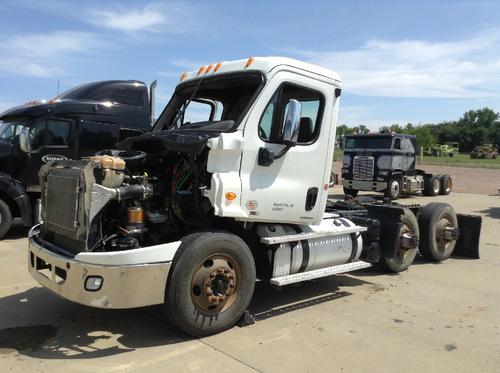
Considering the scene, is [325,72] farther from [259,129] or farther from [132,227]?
[132,227]

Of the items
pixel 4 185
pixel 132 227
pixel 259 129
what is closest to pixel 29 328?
pixel 132 227

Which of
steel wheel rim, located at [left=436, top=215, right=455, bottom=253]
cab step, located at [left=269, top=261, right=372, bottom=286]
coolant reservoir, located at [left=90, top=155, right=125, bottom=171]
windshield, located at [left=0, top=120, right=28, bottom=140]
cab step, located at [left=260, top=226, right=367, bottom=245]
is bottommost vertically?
cab step, located at [left=269, top=261, right=372, bottom=286]

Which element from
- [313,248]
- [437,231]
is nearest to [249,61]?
[313,248]

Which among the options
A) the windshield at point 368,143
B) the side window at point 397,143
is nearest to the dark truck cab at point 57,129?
the windshield at point 368,143

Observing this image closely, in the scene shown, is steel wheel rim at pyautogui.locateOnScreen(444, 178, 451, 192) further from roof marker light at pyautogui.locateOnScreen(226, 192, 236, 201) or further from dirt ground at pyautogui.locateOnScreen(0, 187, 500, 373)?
roof marker light at pyautogui.locateOnScreen(226, 192, 236, 201)

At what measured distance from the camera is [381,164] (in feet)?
63.4

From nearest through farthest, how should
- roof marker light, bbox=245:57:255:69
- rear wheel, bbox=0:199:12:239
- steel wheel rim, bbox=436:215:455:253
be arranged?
1. roof marker light, bbox=245:57:255:69
2. steel wheel rim, bbox=436:215:455:253
3. rear wheel, bbox=0:199:12:239

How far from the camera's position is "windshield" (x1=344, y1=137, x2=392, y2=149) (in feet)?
64.1

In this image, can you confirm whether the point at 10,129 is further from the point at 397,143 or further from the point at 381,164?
the point at 397,143

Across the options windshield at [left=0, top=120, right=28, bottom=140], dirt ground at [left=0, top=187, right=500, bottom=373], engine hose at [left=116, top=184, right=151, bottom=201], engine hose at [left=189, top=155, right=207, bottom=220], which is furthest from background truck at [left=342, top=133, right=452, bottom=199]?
engine hose at [left=116, top=184, right=151, bottom=201]

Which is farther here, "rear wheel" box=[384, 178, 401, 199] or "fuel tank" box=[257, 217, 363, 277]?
"rear wheel" box=[384, 178, 401, 199]

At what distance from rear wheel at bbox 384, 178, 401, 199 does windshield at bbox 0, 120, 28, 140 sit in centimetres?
1347

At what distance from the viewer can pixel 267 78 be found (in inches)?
190

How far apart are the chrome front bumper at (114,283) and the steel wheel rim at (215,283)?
34 centimetres
